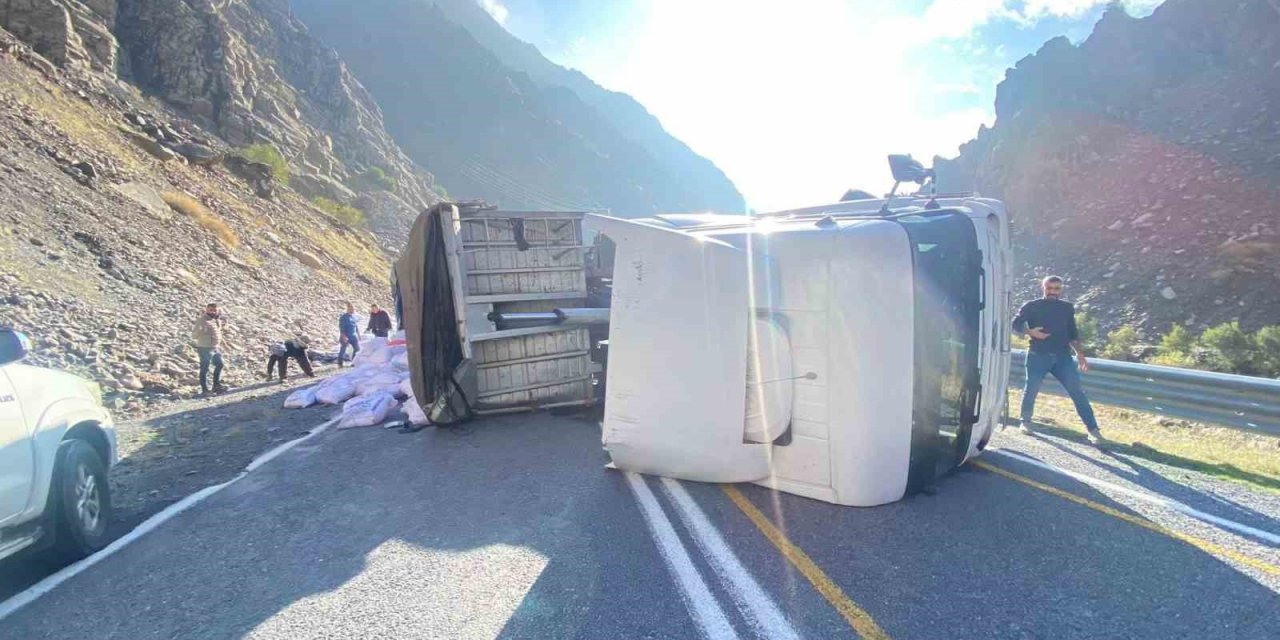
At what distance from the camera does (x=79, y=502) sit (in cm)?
364

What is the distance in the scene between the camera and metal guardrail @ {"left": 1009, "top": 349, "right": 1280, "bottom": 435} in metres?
5.31

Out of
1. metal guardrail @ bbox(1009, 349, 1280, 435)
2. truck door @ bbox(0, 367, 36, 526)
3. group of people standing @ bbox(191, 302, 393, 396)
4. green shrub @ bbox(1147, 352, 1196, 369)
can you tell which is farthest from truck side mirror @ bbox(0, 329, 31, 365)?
green shrub @ bbox(1147, 352, 1196, 369)

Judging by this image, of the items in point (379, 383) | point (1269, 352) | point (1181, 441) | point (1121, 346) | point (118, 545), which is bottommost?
point (1181, 441)

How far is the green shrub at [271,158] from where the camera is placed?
34250 millimetres

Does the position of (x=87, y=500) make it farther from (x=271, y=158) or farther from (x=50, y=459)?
(x=271, y=158)

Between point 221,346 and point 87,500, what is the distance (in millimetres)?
8030

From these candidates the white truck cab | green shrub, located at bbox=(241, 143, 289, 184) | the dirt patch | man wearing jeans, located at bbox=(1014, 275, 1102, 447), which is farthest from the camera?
green shrub, located at bbox=(241, 143, 289, 184)

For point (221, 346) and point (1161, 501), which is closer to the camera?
point (1161, 501)

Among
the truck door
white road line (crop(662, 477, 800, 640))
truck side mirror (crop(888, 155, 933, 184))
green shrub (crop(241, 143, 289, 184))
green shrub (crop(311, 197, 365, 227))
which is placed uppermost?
green shrub (crop(241, 143, 289, 184))

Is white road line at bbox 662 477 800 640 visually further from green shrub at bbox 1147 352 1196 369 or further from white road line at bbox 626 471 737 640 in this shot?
green shrub at bbox 1147 352 1196 369

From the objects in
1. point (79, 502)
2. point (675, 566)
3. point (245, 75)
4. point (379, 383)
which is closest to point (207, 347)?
point (379, 383)

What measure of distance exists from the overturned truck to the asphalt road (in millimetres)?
311

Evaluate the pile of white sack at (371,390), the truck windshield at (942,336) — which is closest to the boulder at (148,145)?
the pile of white sack at (371,390)

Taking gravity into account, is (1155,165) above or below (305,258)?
above
